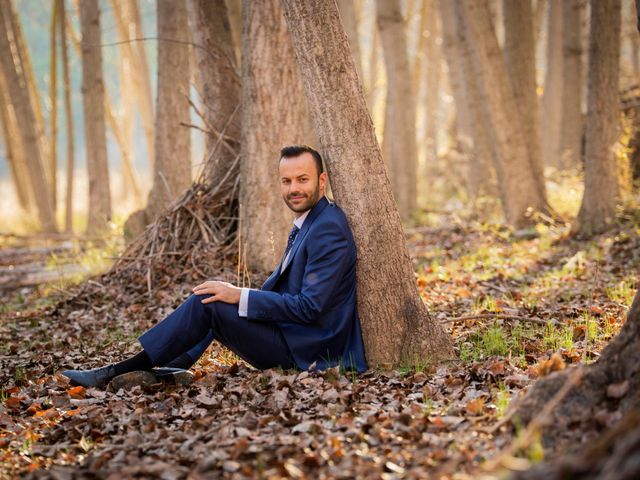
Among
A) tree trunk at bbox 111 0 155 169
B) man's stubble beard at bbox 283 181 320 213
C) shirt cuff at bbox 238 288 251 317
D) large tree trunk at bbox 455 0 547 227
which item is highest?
tree trunk at bbox 111 0 155 169

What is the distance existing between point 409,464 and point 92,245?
990cm

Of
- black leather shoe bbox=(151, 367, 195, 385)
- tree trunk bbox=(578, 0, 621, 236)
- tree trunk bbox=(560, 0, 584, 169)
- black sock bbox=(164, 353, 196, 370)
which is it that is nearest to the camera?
black leather shoe bbox=(151, 367, 195, 385)

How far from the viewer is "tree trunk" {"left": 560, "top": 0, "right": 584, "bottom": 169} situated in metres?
14.5

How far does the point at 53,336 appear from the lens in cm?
670

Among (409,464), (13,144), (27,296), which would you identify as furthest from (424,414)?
(13,144)

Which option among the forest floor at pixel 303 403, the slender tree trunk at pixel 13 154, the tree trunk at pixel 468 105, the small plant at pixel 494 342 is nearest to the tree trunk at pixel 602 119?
the forest floor at pixel 303 403

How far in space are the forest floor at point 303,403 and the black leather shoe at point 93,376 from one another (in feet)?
0.28

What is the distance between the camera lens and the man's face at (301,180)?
4.74 meters

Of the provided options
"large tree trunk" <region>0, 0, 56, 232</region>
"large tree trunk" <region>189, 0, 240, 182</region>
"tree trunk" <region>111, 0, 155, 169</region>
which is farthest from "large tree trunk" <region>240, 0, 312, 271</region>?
"tree trunk" <region>111, 0, 155, 169</region>

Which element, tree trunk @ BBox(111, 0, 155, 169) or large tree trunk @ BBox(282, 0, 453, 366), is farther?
tree trunk @ BBox(111, 0, 155, 169)

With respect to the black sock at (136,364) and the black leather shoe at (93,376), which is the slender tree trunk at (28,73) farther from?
the black sock at (136,364)

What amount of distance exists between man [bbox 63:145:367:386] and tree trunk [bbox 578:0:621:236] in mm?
5856

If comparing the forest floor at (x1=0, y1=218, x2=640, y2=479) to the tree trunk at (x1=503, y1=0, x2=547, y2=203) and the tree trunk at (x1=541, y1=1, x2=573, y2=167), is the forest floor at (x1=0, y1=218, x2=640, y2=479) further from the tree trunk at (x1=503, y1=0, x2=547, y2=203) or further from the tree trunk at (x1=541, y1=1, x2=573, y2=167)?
the tree trunk at (x1=541, y1=1, x2=573, y2=167)

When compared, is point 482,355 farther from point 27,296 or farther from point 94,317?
point 27,296
